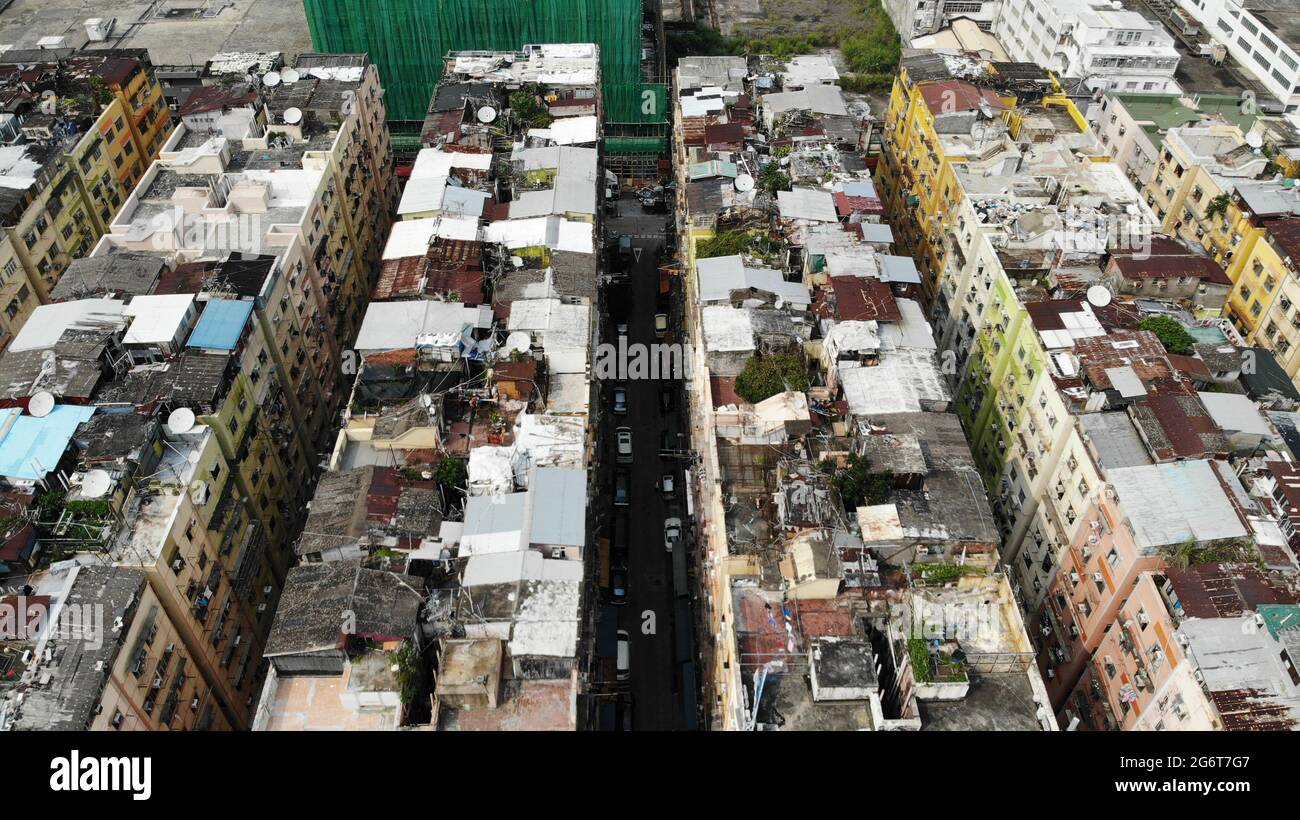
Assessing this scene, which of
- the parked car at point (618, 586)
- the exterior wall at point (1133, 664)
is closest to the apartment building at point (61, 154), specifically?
the parked car at point (618, 586)

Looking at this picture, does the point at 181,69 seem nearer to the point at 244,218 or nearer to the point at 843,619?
the point at 244,218

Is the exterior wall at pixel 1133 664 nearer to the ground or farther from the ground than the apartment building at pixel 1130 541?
nearer to the ground

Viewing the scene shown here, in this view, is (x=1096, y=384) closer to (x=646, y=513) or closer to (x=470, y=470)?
(x=646, y=513)

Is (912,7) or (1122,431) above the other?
(912,7)

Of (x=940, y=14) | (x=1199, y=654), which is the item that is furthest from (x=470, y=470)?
(x=940, y=14)

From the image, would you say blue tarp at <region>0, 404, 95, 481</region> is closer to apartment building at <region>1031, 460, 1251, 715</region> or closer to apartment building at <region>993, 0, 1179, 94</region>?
apartment building at <region>1031, 460, 1251, 715</region>

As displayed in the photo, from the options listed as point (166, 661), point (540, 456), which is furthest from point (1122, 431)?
point (166, 661)

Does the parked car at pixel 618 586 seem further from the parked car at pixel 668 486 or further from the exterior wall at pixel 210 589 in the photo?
the exterior wall at pixel 210 589
